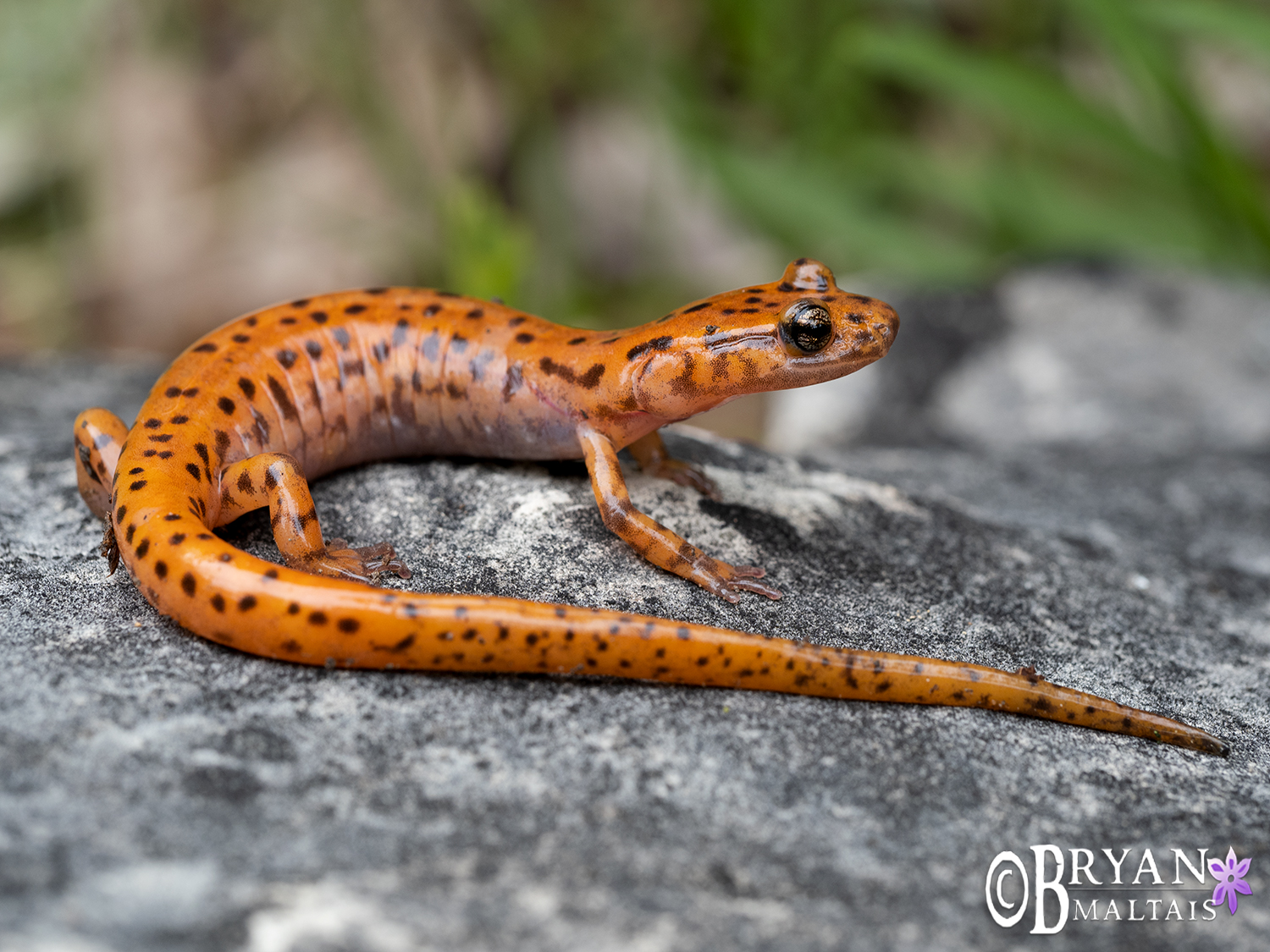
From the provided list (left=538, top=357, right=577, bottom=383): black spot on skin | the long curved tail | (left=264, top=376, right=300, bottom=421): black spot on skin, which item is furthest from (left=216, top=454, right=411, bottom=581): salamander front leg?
(left=538, top=357, right=577, bottom=383): black spot on skin

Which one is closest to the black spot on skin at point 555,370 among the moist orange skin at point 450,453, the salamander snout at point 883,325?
the moist orange skin at point 450,453

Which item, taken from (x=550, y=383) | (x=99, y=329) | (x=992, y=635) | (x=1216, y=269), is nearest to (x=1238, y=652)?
(x=992, y=635)

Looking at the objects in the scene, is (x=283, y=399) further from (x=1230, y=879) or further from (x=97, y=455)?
(x=1230, y=879)

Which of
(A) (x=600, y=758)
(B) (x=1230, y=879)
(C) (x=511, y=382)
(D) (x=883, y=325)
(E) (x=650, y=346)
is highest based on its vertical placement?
(D) (x=883, y=325)

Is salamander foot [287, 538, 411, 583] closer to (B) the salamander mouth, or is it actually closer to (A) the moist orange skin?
(A) the moist orange skin

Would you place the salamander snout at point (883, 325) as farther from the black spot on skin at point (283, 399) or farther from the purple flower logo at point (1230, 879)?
the black spot on skin at point (283, 399)

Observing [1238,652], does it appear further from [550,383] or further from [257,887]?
[257,887]

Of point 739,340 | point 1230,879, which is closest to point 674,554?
point 739,340
